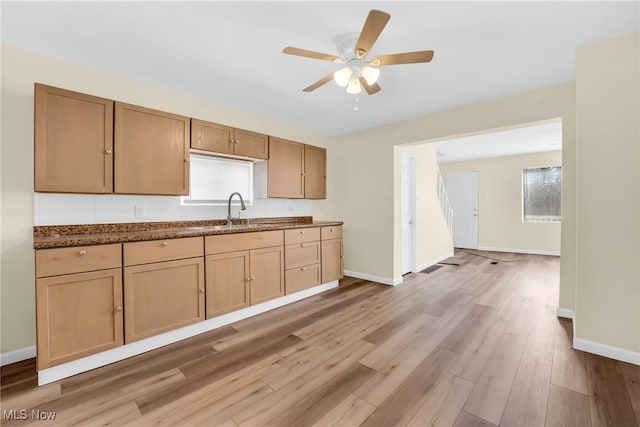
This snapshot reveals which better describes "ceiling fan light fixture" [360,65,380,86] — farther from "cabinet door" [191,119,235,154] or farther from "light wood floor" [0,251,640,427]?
"light wood floor" [0,251,640,427]

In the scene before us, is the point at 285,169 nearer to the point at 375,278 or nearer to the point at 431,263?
the point at 375,278

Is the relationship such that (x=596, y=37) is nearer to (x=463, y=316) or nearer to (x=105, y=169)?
(x=463, y=316)

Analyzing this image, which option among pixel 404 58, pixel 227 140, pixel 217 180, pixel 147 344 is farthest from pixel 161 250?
pixel 404 58

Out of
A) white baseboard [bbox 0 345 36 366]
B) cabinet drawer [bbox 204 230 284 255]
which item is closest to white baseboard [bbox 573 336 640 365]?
cabinet drawer [bbox 204 230 284 255]

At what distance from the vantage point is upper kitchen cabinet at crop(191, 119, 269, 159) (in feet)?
9.23

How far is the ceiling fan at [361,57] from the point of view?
1.62 m

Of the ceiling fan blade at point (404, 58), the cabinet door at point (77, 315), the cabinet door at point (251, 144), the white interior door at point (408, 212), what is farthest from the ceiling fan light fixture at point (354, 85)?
the white interior door at point (408, 212)

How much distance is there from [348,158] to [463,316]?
287 centimetres

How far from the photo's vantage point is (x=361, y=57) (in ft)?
6.16

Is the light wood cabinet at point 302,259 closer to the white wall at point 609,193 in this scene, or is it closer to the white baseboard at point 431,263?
the white baseboard at point 431,263

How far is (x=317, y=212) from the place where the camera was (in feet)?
15.2

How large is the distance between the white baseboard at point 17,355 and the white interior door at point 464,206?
8251 mm

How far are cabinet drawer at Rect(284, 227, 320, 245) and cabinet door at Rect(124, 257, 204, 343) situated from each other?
1.07m

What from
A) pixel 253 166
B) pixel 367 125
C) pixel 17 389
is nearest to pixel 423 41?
pixel 367 125
